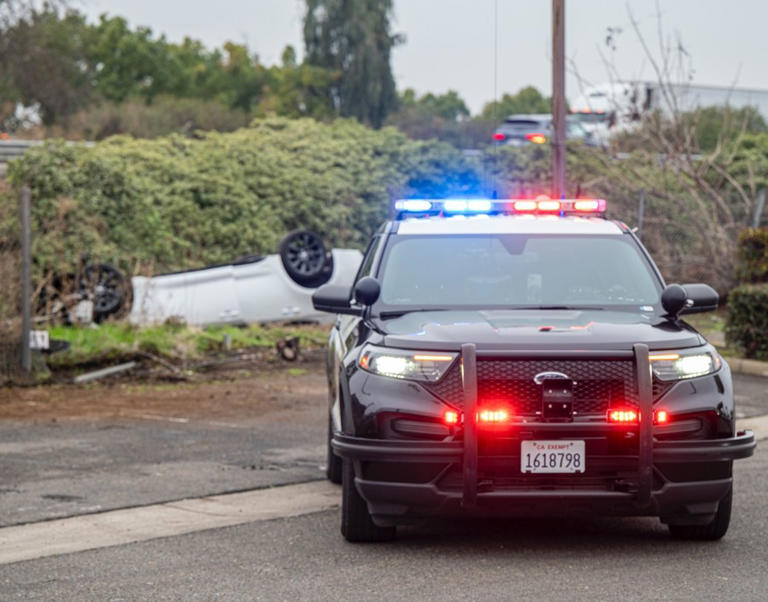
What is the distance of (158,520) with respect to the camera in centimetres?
842

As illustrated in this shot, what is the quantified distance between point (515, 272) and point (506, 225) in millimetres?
442

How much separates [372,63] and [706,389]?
5669cm

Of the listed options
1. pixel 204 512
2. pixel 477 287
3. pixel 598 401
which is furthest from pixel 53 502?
pixel 598 401

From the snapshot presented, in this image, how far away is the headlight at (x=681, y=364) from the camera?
23.6 feet

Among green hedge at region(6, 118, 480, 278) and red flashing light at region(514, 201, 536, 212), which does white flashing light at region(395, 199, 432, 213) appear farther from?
green hedge at region(6, 118, 480, 278)

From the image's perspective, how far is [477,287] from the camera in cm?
845

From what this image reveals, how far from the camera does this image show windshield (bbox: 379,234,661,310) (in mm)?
8352

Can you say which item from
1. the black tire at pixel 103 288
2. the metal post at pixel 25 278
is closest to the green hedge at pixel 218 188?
the black tire at pixel 103 288

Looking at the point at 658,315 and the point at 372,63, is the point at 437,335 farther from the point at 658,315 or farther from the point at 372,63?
the point at 372,63

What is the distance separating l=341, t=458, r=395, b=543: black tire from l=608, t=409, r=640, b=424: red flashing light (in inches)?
52.1

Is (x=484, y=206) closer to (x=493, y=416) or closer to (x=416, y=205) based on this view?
(x=416, y=205)

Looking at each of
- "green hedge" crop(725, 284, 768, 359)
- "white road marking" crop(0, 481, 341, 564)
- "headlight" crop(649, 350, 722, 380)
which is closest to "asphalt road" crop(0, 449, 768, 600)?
"white road marking" crop(0, 481, 341, 564)

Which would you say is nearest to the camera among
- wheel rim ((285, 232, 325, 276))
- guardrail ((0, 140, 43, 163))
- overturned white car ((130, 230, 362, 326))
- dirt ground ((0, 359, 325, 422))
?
dirt ground ((0, 359, 325, 422))

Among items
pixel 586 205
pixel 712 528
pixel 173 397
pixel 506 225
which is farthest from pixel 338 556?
pixel 173 397
